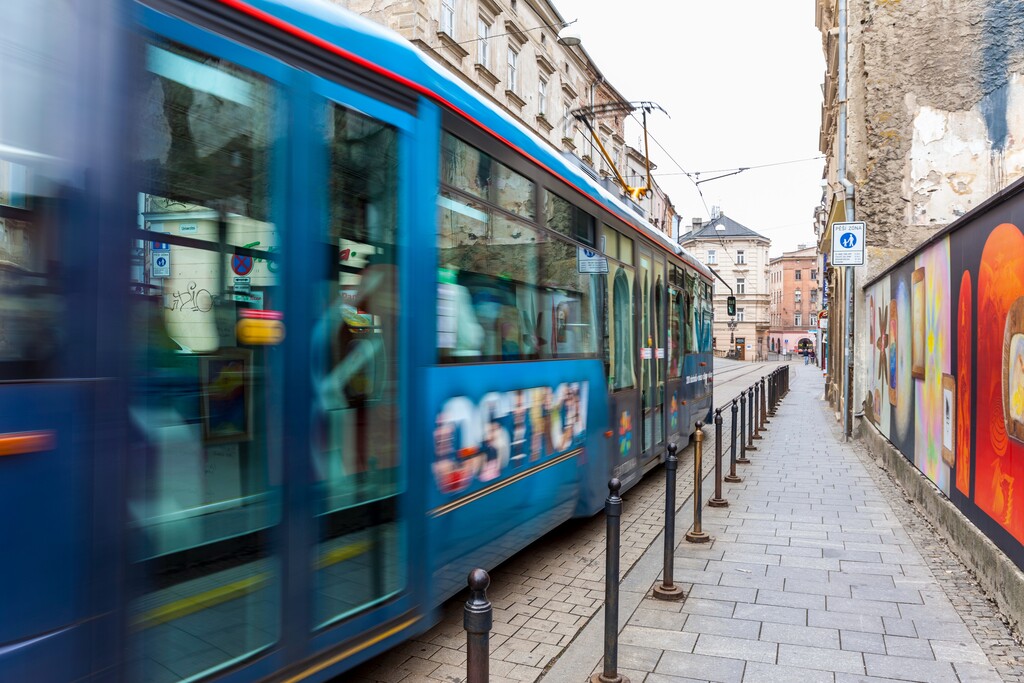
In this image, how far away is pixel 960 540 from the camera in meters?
5.86

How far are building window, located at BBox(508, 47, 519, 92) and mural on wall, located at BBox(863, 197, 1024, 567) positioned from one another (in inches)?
781

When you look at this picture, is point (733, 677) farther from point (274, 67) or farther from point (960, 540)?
point (274, 67)

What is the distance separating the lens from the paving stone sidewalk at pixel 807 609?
157 inches

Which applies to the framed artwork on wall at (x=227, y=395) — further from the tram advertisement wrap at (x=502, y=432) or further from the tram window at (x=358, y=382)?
the tram advertisement wrap at (x=502, y=432)

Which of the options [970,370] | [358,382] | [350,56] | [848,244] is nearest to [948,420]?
[970,370]

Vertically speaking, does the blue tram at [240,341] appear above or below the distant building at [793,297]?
below

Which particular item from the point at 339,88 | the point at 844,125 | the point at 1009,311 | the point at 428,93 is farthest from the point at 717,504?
the point at 844,125

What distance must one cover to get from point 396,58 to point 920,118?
44.2ft

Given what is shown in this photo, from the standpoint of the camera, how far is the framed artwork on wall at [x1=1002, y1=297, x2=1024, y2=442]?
14.5 feet

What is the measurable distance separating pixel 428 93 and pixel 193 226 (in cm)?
155

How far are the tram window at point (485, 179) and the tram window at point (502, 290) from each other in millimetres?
82

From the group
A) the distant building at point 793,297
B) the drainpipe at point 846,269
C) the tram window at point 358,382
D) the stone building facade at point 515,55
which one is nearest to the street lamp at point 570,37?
the stone building facade at point 515,55

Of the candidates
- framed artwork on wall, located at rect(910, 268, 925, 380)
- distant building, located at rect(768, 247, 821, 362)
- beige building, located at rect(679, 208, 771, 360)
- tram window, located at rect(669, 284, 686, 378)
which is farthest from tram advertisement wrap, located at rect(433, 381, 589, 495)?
distant building, located at rect(768, 247, 821, 362)

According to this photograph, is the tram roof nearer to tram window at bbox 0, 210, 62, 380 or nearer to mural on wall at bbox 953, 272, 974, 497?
tram window at bbox 0, 210, 62, 380
